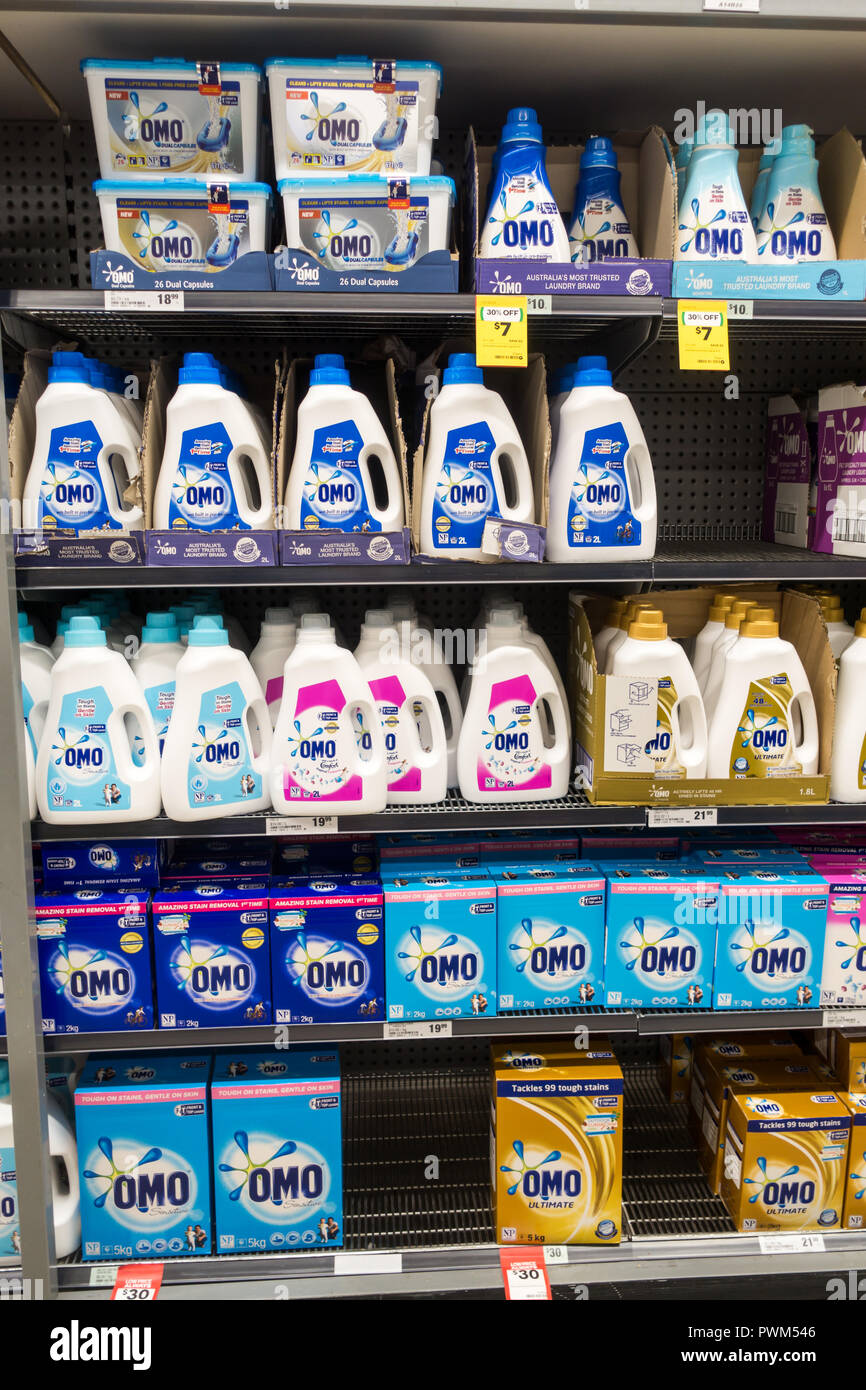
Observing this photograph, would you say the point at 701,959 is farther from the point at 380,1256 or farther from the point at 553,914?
the point at 380,1256

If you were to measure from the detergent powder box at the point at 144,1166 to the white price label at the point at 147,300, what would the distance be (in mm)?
1462

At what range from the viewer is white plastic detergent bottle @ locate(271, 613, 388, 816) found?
1.76 meters

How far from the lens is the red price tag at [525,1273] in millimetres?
1838

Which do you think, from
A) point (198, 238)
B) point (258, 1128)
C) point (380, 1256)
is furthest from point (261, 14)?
point (380, 1256)

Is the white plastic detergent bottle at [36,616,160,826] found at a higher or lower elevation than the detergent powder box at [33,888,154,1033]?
higher

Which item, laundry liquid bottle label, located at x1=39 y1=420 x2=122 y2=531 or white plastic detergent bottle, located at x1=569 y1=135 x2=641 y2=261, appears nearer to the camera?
laundry liquid bottle label, located at x1=39 y1=420 x2=122 y2=531

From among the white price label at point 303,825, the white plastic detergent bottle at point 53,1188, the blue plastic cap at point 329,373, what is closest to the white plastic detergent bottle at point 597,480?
the blue plastic cap at point 329,373

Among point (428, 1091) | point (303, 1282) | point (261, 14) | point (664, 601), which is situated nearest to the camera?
point (261, 14)

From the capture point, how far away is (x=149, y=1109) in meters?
1.86

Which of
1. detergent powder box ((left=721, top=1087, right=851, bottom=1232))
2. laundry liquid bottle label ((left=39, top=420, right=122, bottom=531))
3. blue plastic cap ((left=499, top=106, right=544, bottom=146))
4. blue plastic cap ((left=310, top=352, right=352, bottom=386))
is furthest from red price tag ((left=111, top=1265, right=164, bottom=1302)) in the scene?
blue plastic cap ((left=499, top=106, right=544, bottom=146))

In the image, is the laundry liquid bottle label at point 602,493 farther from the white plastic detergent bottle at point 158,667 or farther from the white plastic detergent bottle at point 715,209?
the white plastic detergent bottle at point 158,667

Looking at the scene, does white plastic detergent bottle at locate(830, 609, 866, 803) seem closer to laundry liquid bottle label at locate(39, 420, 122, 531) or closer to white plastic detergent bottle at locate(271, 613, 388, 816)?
white plastic detergent bottle at locate(271, 613, 388, 816)

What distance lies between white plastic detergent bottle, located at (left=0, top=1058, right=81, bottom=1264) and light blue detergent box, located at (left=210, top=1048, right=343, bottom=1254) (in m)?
0.29

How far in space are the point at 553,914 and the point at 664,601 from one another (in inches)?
29.2
